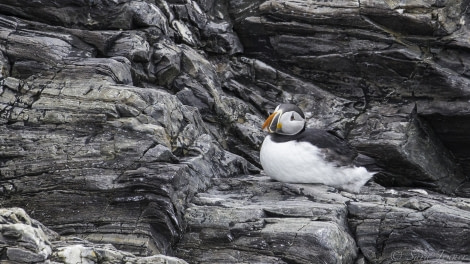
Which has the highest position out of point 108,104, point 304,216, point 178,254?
point 108,104

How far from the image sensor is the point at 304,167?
9742 mm

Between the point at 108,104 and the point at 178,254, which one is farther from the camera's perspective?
the point at 108,104

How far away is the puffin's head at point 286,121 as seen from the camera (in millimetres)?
10023

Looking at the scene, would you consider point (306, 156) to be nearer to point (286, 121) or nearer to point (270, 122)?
point (286, 121)

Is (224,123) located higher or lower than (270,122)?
lower

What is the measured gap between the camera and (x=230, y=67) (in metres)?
12.0

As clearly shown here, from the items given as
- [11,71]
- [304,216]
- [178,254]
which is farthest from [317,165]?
[11,71]

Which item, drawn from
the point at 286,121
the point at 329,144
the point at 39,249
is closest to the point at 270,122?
the point at 286,121

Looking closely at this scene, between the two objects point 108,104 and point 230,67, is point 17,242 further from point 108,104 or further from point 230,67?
point 230,67

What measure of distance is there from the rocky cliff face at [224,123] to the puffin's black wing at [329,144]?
48 cm

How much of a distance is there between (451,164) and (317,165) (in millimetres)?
2980

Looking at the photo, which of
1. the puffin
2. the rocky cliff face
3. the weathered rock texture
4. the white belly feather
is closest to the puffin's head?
the puffin

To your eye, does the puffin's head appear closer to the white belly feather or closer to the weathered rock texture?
the white belly feather

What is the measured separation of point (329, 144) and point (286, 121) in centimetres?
61
